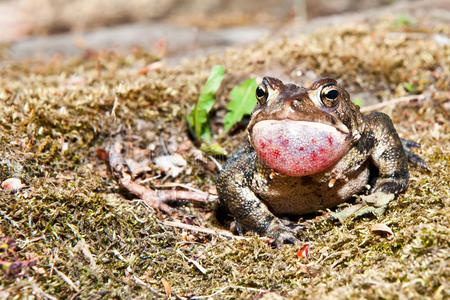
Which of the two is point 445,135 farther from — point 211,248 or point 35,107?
point 35,107

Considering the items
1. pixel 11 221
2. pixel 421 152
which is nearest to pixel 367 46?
pixel 421 152

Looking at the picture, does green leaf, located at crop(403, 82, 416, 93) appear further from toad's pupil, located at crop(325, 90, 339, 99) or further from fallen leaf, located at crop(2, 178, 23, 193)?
fallen leaf, located at crop(2, 178, 23, 193)

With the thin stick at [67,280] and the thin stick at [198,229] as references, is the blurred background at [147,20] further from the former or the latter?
the thin stick at [67,280]

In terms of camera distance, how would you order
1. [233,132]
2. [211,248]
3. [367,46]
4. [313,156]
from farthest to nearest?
[367,46] < [233,132] < [211,248] < [313,156]

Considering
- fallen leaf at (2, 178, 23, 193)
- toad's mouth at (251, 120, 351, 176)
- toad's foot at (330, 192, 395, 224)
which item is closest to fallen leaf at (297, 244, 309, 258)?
toad's foot at (330, 192, 395, 224)

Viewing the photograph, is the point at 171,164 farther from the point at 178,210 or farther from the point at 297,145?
the point at 297,145
